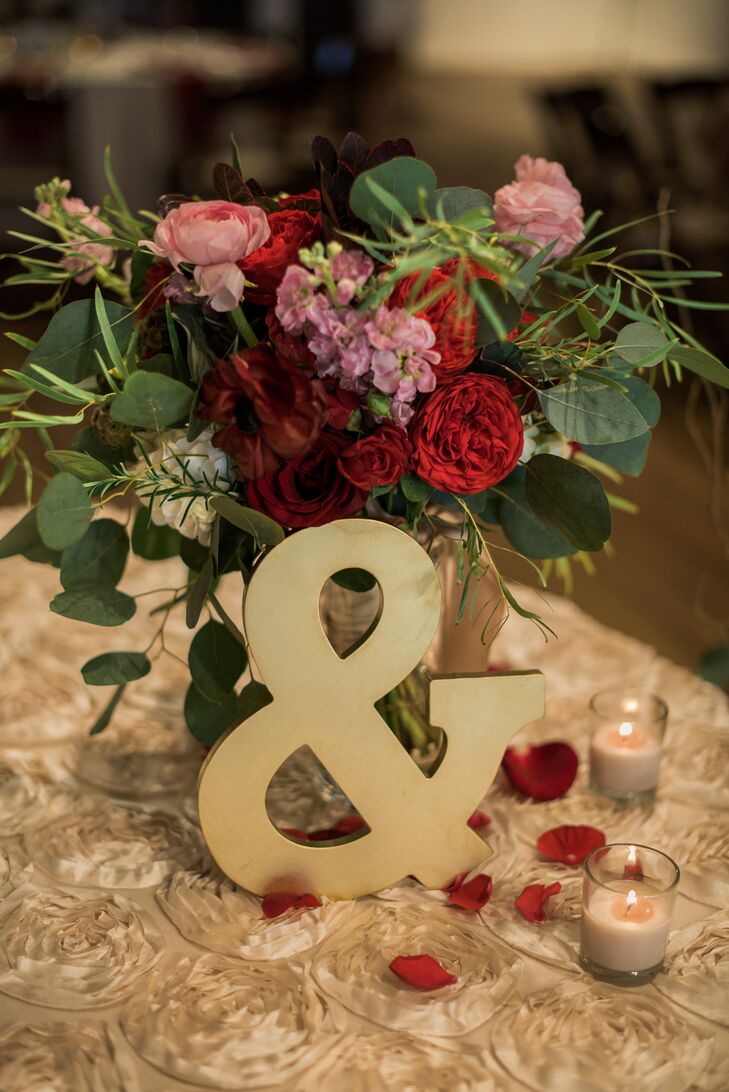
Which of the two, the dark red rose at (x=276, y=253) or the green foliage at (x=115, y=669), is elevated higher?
the dark red rose at (x=276, y=253)

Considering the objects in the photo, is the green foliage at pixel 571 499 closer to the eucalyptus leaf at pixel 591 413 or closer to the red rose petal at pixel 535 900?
the eucalyptus leaf at pixel 591 413

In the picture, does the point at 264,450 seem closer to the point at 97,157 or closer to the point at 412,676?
the point at 412,676

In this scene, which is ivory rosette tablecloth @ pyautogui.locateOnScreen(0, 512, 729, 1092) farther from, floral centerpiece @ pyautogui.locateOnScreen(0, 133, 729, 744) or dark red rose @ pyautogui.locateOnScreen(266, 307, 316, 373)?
dark red rose @ pyautogui.locateOnScreen(266, 307, 316, 373)

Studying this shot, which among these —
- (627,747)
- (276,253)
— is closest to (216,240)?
(276,253)

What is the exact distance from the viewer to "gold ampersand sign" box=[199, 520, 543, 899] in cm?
104

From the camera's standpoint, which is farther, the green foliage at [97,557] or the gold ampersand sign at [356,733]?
the green foliage at [97,557]

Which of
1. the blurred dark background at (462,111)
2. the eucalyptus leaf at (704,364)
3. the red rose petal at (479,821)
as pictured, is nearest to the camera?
the eucalyptus leaf at (704,364)

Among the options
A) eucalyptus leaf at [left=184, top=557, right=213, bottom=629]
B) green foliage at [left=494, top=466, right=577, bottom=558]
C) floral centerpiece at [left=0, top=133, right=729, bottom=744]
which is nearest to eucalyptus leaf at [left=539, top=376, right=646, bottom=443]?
floral centerpiece at [left=0, top=133, right=729, bottom=744]

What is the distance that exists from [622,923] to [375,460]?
42cm

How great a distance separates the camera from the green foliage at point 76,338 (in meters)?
1.10

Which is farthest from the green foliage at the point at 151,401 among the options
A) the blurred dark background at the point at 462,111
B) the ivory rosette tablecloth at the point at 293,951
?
the blurred dark background at the point at 462,111

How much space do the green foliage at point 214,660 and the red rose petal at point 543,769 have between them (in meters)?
0.32

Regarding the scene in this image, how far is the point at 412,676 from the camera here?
1240 mm

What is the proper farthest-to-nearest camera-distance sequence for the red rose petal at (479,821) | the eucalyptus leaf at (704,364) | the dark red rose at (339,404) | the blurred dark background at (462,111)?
the blurred dark background at (462,111), the red rose petal at (479,821), the eucalyptus leaf at (704,364), the dark red rose at (339,404)
